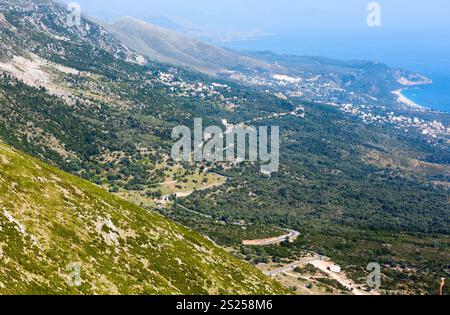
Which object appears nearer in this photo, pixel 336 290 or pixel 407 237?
pixel 336 290

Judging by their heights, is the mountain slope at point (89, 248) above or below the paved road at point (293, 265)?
above

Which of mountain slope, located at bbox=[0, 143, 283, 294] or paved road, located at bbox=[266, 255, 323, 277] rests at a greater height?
mountain slope, located at bbox=[0, 143, 283, 294]

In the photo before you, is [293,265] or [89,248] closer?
[89,248]

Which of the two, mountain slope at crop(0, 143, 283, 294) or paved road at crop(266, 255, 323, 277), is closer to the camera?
mountain slope at crop(0, 143, 283, 294)

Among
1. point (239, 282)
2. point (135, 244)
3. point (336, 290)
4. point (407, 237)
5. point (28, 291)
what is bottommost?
point (407, 237)

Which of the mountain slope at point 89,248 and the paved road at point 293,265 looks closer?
the mountain slope at point 89,248
